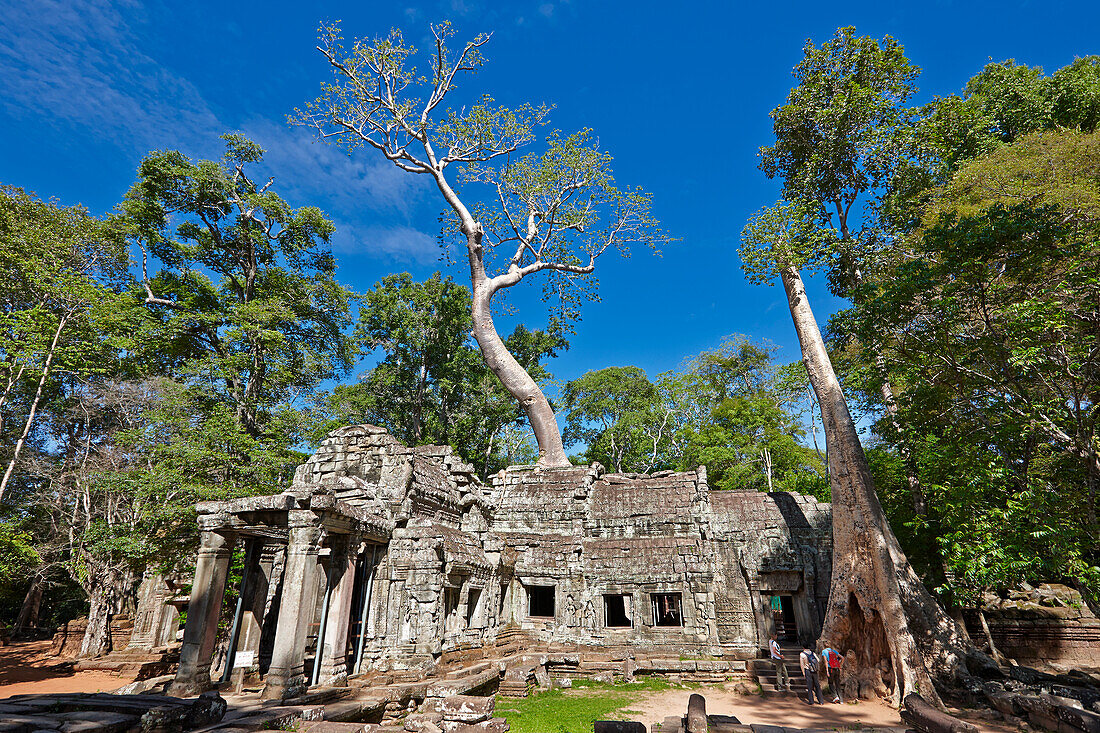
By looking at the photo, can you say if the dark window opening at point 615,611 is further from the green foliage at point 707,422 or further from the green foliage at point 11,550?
the green foliage at point 11,550

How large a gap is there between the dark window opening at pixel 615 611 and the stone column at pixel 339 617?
26.3ft

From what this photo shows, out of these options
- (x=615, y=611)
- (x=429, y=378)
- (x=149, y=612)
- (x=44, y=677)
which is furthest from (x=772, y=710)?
(x=429, y=378)

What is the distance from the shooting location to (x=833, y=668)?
1074 centimetres

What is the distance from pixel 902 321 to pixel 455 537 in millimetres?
11449

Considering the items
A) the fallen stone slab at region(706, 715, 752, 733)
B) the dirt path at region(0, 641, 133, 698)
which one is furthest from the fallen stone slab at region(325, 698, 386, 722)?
the dirt path at region(0, 641, 133, 698)

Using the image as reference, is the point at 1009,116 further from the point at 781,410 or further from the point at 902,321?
the point at 781,410

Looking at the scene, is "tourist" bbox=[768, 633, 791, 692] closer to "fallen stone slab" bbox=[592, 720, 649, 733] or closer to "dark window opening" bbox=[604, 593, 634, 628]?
"dark window opening" bbox=[604, 593, 634, 628]

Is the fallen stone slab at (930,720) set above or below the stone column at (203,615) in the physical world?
below

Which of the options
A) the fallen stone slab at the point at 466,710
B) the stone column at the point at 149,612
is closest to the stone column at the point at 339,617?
the fallen stone slab at the point at 466,710

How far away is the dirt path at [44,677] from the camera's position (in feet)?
42.5

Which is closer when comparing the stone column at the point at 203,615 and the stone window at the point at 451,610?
the stone column at the point at 203,615

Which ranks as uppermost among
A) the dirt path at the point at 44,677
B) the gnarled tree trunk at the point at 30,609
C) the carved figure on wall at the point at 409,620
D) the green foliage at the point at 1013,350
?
the green foliage at the point at 1013,350

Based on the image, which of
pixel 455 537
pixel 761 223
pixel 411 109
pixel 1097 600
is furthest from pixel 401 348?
pixel 1097 600

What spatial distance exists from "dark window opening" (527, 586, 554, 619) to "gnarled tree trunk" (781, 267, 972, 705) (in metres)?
8.03
